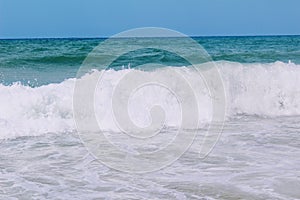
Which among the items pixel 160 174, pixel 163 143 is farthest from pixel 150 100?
pixel 160 174

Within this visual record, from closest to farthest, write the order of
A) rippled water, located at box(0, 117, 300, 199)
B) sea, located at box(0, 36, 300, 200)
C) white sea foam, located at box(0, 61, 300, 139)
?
rippled water, located at box(0, 117, 300, 199) → sea, located at box(0, 36, 300, 200) → white sea foam, located at box(0, 61, 300, 139)

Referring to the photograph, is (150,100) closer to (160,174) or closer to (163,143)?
(163,143)

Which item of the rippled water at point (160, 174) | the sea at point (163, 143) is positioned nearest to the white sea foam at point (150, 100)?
the sea at point (163, 143)

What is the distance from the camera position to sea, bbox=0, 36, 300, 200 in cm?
392

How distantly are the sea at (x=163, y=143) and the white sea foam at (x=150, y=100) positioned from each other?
0.05 ft

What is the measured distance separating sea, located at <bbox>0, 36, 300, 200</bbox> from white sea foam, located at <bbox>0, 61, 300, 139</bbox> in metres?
0.02

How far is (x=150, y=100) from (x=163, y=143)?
2.32 metres

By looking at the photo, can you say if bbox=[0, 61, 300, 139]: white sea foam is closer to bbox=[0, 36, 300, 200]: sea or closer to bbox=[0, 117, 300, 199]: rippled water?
bbox=[0, 36, 300, 200]: sea

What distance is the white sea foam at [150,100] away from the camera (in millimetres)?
6602

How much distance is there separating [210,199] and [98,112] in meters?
3.93

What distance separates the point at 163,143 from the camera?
5727 millimetres

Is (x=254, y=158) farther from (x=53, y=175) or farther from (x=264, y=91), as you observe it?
(x=264, y=91)

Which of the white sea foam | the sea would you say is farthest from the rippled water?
the white sea foam

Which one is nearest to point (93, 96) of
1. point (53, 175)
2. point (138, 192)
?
point (53, 175)
